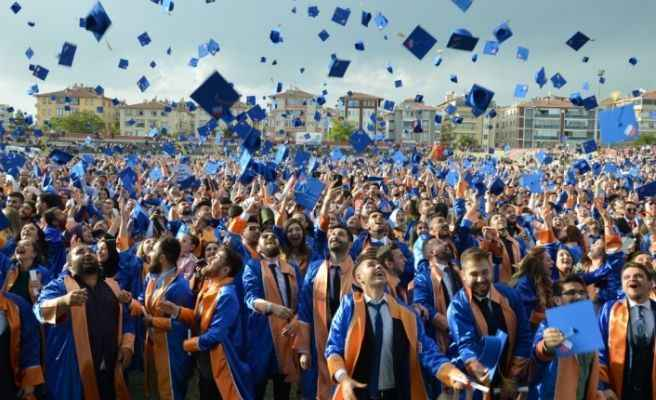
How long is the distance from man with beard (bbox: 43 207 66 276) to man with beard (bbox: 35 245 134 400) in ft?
7.06

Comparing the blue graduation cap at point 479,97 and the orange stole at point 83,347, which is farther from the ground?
the blue graduation cap at point 479,97

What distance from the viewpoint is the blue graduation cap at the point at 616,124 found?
37.0 feet

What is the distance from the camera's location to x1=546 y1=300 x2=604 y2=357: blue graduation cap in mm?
3084

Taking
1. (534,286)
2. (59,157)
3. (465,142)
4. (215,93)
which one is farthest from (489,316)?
(465,142)

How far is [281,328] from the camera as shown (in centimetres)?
527

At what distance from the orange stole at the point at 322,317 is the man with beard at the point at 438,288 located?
656mm

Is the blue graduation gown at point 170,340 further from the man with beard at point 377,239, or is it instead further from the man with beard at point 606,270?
the man with beard at point 606,270

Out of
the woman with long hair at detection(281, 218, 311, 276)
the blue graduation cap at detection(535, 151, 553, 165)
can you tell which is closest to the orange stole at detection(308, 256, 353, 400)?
the woman with long hair at detection(281, 218, 311, 276)

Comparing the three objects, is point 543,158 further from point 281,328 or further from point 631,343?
point 631,343

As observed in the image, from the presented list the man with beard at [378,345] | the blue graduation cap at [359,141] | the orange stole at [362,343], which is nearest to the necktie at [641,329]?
the man with beard at [378,345]

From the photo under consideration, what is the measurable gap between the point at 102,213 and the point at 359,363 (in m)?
6.40

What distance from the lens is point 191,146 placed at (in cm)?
6100

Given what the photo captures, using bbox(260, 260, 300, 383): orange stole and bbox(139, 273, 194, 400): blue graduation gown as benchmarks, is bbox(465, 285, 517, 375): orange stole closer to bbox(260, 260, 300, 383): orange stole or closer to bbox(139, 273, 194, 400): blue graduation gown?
bbox(260, 260, 300, 383): orange stole

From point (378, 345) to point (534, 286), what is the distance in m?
1.70
